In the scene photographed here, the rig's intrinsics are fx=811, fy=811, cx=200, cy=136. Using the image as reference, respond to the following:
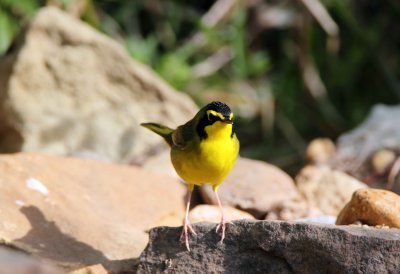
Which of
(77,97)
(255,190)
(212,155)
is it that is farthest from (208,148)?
(77,97)

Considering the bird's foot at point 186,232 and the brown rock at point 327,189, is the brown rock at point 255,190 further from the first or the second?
the bird's foot at point 186,232

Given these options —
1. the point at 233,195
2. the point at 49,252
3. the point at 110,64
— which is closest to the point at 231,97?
the point at 110,64

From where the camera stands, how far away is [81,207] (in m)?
5.61

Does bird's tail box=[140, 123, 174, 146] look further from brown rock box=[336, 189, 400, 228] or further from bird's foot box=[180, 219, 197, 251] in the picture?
brown rock box=[336, 189, 400, 228]

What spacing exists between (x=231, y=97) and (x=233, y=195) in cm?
433

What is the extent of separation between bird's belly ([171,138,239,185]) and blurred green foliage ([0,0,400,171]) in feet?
15.9

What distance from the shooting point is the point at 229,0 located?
403 inches

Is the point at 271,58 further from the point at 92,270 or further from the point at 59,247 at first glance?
the point at 92,270

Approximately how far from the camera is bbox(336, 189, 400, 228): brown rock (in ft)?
15.5

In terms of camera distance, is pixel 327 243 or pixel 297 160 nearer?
pixel 327 243

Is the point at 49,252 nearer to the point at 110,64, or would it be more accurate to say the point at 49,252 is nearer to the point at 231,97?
the point at 110,64

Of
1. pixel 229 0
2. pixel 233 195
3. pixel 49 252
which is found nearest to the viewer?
pixel 49 252

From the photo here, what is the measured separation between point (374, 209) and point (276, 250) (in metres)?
0.87

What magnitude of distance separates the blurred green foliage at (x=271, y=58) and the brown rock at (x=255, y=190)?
3063 millimetres
